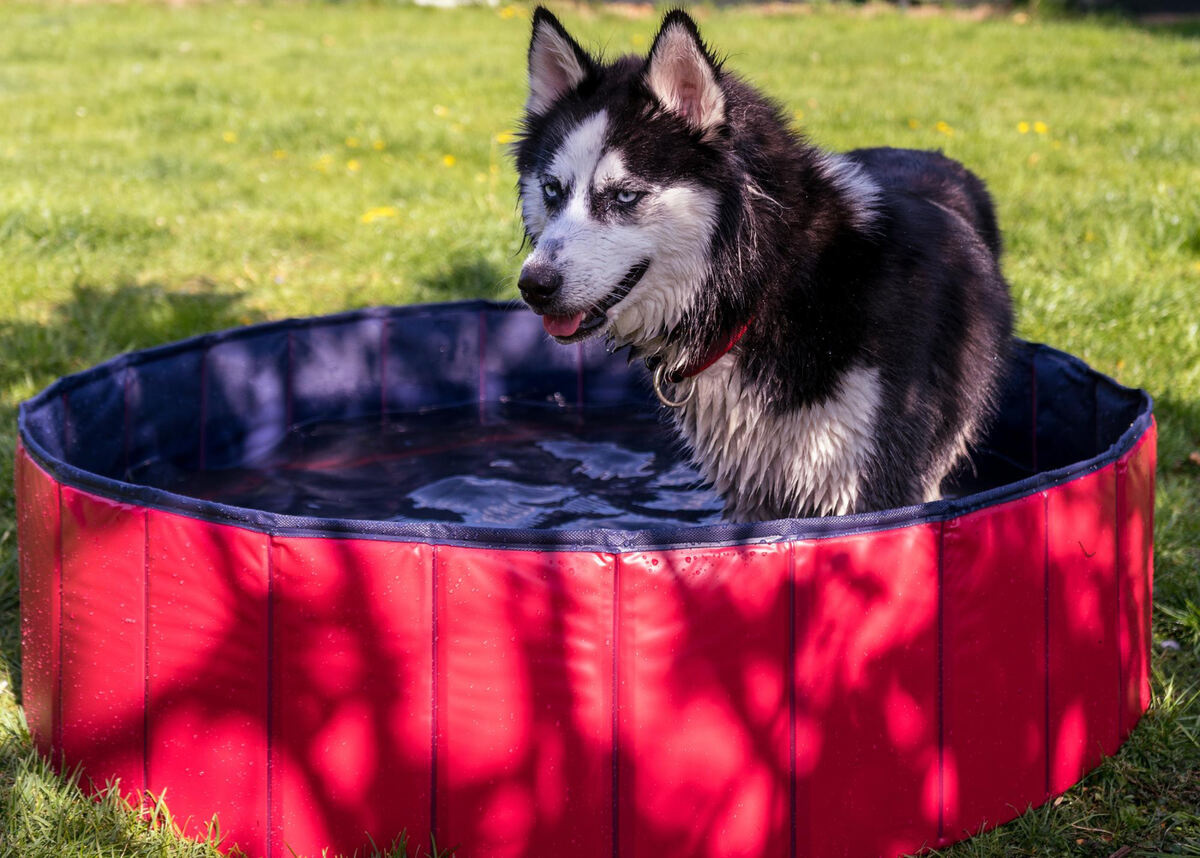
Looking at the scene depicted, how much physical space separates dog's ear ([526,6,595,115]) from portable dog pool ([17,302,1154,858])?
1328 mm

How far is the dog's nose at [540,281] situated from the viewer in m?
2.66

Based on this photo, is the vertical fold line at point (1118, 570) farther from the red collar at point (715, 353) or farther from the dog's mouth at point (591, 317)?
the dog's mouth at point (591, 317)

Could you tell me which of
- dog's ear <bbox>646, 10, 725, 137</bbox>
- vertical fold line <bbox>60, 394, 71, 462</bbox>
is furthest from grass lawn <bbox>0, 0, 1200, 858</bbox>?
dog's ear <bbox>646, 10, 725, 137</bbox>

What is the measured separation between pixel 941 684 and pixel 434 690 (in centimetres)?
99

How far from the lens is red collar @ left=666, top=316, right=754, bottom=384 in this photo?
2.89 m

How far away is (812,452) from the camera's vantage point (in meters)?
2.86

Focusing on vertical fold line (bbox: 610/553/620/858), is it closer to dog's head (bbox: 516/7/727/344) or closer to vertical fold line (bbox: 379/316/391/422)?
dog's head (bbox: 516/7/727/344)

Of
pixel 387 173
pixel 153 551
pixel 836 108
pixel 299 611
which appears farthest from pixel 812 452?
pixel 836 108

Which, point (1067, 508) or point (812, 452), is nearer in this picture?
point (1067, 508)

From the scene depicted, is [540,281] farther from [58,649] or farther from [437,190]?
[437,190]

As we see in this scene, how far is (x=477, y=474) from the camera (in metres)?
4.23

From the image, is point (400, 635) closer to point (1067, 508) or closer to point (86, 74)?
point (1067, 508)

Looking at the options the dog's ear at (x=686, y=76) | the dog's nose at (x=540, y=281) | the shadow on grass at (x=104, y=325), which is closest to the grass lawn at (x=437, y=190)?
the shadow on grass at (x=104, y=325)

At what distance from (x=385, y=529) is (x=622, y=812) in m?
0.69
